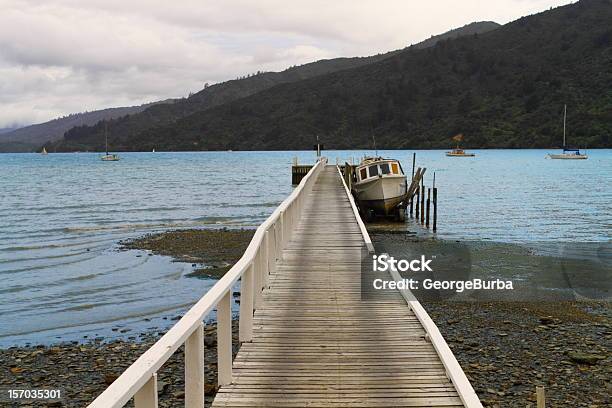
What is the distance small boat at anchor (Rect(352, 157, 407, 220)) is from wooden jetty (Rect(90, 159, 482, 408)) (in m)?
21.9

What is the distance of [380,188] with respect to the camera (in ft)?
110

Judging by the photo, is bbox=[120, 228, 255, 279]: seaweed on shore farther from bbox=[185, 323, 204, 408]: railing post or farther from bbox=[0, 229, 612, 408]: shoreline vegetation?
bbox=[185, 323, 204, 408]: railing post

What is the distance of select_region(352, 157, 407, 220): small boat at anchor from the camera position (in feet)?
111

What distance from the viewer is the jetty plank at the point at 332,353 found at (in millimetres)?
6375

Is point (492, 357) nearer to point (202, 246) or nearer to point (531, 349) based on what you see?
point (531, 349)

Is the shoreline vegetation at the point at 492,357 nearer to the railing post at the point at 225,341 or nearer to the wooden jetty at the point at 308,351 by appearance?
the wooden jetty at the point at 308,351

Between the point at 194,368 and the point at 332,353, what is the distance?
8.01 ft

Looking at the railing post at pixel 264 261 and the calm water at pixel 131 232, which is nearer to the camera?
the railing post at pixel 264 261

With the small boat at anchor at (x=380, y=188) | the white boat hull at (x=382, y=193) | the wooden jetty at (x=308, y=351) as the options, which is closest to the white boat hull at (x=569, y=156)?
the small boat at anchor at (x=380, y=188)

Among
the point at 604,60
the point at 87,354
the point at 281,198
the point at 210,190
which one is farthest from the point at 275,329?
the point at 604,60

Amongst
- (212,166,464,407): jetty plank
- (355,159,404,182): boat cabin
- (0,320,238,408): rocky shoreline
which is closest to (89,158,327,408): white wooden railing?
(212,166,464,407): jetty plank

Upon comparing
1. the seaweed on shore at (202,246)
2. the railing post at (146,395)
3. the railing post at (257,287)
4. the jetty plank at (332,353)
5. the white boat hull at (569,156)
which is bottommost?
the seaweed on shore at (202,246)

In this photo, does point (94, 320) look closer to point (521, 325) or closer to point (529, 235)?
point (521, 325)

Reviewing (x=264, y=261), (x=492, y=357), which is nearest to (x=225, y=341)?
(x=264, y=261)
